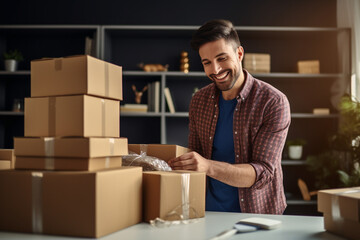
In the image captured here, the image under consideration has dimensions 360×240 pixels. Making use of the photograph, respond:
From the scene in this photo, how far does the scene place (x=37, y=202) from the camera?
3.21 ft

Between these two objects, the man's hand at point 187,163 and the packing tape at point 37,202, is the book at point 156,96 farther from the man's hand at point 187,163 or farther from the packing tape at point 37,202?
the packing tape at point 37,202

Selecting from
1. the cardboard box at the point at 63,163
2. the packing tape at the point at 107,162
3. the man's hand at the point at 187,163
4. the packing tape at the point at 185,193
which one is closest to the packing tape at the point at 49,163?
the cardboard box at the point at 63,163

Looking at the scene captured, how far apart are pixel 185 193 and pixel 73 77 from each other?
0.48 metres

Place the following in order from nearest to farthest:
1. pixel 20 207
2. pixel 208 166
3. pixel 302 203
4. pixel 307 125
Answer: pixel 20 207, pixel 208 166, pixel 302 203, pixel 307 125

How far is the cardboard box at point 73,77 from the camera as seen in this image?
3.30 feet

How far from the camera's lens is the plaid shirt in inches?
64.2

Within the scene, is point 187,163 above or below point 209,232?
above

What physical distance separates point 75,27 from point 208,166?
A: 8.49ft

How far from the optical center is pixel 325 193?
107cm

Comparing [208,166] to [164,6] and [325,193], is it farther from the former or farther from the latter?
[164,6]

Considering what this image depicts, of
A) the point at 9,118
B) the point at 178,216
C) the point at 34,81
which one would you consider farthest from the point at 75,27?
the point at 178,216

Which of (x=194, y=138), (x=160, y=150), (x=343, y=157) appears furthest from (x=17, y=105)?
(x=343, y=157)

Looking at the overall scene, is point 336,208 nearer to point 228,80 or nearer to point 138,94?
point 228,80

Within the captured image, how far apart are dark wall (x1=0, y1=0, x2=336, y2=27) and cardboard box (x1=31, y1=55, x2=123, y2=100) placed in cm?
289
